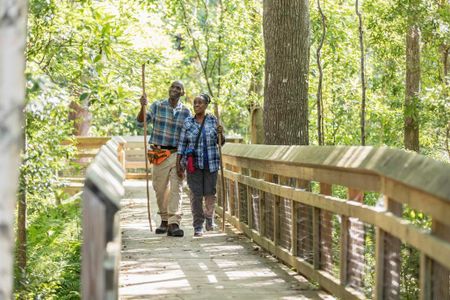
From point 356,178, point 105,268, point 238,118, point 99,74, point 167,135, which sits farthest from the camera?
point 238,118

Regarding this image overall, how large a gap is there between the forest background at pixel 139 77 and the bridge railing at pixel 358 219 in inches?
79.6

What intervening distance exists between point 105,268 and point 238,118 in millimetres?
35207

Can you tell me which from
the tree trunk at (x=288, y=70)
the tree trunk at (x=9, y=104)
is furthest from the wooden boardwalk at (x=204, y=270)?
the tree trunk at (x=9, y=104)

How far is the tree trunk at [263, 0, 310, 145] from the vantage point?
11977 mm

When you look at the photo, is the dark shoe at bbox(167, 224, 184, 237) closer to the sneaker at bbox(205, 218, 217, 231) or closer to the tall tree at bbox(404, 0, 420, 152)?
the sneaker at bbox(205, 218, 217, 231)

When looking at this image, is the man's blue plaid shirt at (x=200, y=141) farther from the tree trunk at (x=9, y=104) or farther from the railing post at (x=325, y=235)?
the tree trunk at (x=9, y=104)

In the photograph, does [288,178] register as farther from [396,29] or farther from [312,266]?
[396,29]

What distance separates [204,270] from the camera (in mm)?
9391

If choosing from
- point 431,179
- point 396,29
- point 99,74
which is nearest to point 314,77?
point 396,29

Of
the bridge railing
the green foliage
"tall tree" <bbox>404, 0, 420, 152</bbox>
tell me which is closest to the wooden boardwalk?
the bridge railing

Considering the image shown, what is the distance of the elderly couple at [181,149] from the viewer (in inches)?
484

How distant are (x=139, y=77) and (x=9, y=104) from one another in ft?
36.4

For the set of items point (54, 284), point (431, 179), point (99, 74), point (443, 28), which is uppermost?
point (443, 28)

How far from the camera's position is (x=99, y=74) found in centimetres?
1040
